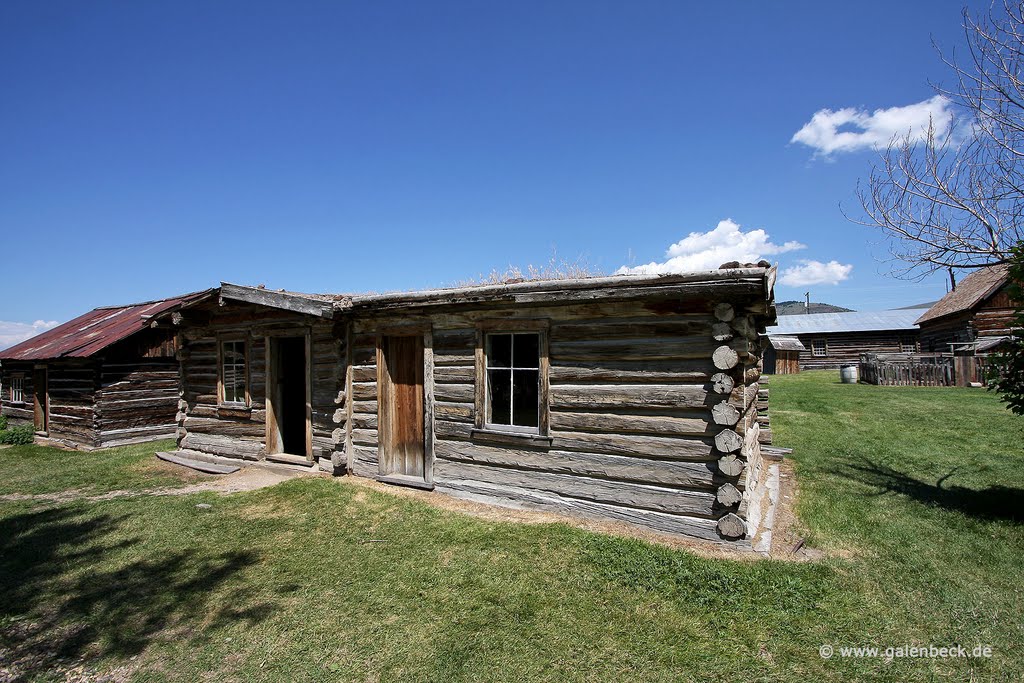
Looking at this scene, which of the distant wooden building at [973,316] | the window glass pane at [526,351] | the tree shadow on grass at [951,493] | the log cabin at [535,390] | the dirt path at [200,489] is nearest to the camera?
the log cabin at [535,390]

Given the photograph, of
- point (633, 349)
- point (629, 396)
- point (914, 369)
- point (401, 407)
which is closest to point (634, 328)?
point (633, 349)

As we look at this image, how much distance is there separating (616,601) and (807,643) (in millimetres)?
1540

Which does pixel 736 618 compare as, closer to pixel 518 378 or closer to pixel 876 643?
pixel 876 643

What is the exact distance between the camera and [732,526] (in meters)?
5.92

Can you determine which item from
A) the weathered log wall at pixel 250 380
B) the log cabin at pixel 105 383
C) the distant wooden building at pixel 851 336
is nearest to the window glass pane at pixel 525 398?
the weathered log wall at pixel 250 380

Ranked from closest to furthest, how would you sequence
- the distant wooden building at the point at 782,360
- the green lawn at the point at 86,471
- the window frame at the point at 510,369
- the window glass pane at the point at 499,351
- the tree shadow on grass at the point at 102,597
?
the tree shadow on grass at the point at 102,597
the window frame at the point at 510,369
the window glass pane at the point at 499,351
the green lawn at the point at 86,471
the distant wooden building at the point at 782,360

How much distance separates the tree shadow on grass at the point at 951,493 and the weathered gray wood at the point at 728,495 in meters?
3.50

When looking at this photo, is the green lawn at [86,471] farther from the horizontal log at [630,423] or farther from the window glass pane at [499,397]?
the horizontal log at [630,423]

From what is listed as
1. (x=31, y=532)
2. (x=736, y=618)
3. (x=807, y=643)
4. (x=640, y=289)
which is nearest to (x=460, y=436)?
(x=640, y=289)

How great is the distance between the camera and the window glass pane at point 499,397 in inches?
304

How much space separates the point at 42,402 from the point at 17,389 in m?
3.23

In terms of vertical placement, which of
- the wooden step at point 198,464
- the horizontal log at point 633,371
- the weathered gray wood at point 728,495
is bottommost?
the wooden step at point 198,464

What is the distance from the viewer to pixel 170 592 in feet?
16.7

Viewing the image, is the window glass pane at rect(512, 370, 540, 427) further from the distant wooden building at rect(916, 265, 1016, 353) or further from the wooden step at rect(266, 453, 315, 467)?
the distant wooden building at rect(916, 265, 1016, 353)
